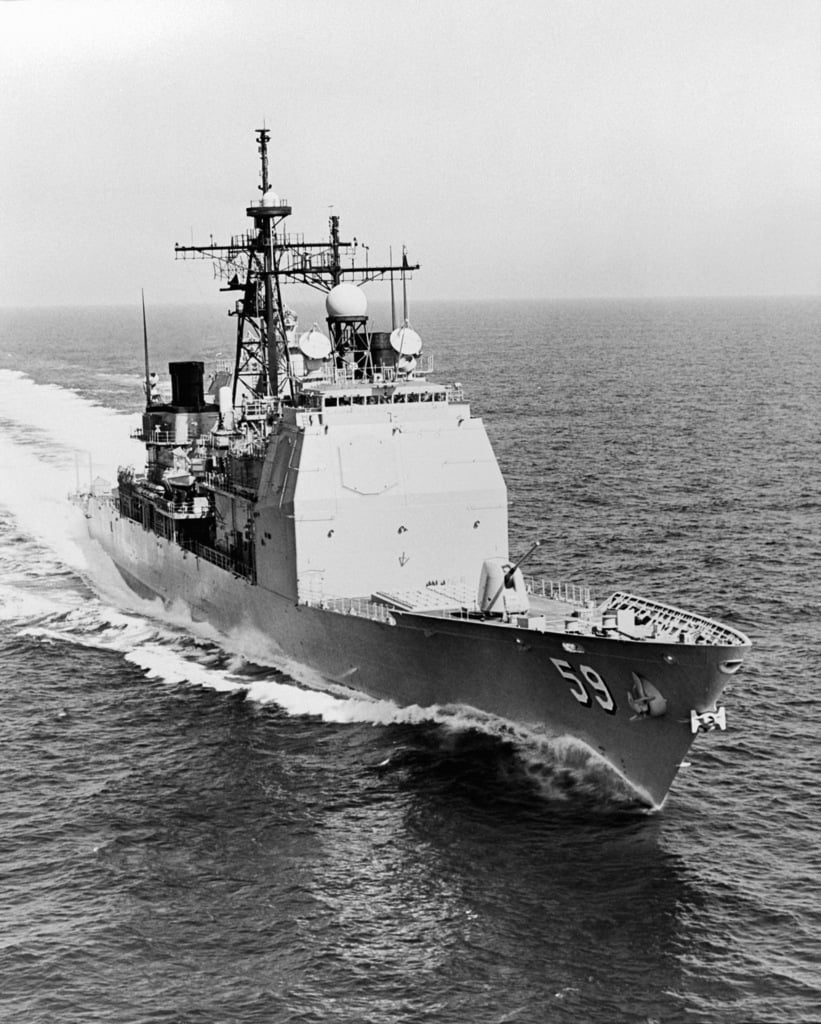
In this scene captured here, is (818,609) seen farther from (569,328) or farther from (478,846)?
(569,328)

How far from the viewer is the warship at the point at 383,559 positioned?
19734 millimetres

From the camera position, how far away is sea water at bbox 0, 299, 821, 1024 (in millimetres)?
15086

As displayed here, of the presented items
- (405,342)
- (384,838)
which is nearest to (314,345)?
(405,342)

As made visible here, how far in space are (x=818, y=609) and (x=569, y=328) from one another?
13181 cm

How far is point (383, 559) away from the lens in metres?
25.3

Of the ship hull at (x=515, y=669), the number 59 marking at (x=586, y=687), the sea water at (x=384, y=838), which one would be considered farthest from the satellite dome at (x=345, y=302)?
the number 59 marking at (x=586, y=687)

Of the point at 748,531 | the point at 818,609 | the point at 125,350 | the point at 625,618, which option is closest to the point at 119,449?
the point at 748,531

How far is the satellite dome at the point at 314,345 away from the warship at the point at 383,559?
0.14ft

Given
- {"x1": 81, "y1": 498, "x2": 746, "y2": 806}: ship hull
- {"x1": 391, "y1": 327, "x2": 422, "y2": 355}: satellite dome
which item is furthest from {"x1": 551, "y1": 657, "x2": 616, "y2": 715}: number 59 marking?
{"x1": 391, "y1": 327, "x2": 422, "y2": 355}: satellite dome

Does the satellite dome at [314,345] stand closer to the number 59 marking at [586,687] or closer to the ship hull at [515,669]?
the ship hull at [515,669]

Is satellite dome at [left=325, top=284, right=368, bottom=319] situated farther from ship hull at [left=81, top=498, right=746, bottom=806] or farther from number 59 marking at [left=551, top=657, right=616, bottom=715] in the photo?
number 59 marking at [left=551, top=657, right=616, bottom=715]

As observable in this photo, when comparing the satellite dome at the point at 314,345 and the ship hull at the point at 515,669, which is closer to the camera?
the ship hull at the point at 515,669

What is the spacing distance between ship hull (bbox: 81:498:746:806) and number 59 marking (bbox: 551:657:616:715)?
2 cm

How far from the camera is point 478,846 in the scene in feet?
60.4
